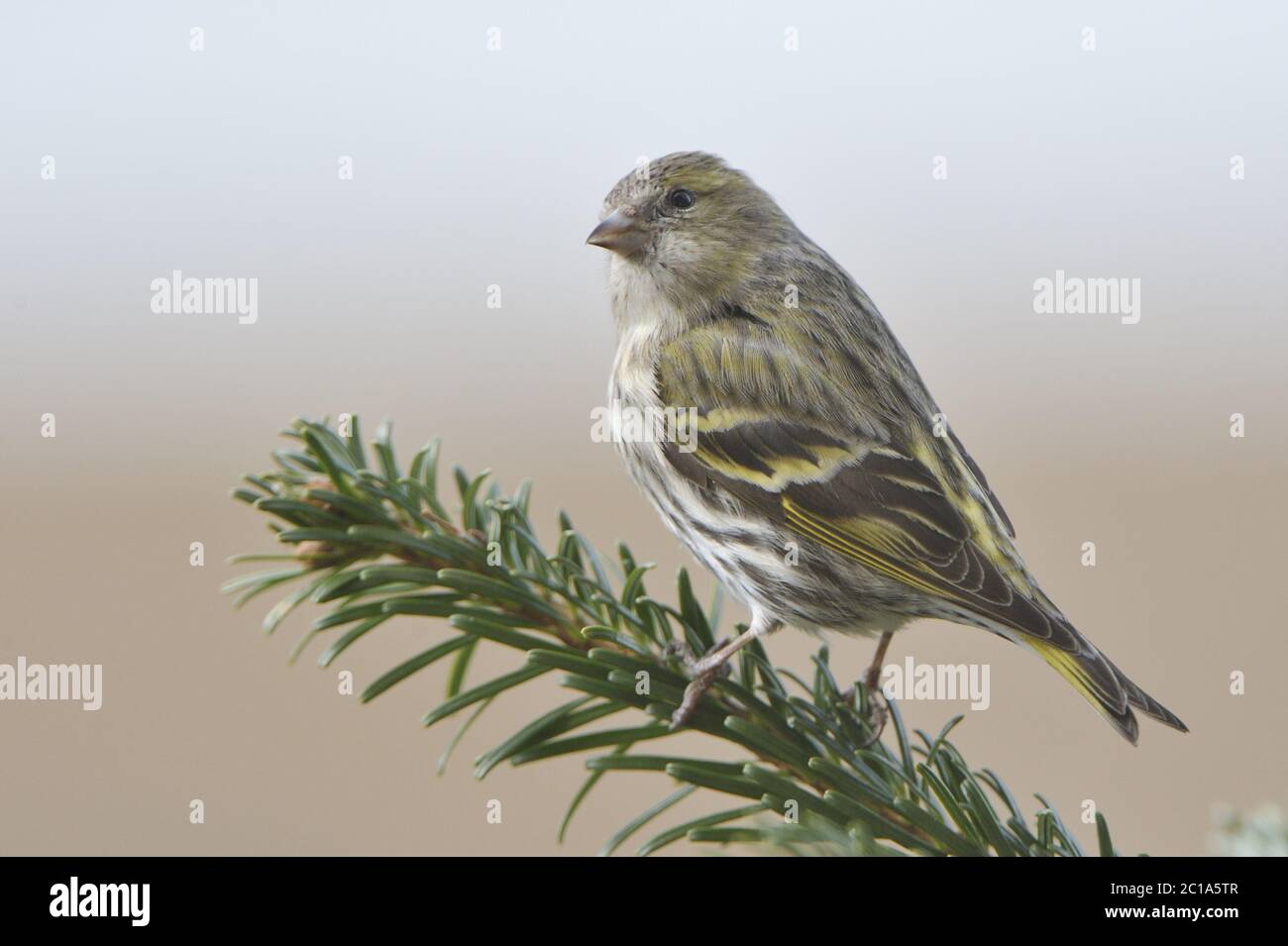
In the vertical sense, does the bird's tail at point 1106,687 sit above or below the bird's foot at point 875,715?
above

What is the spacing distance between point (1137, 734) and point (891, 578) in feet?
1.61

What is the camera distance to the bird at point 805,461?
1.98m

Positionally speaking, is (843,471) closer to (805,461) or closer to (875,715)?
(805,461)

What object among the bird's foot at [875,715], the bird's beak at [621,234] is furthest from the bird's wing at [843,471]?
the bird's beak at [621,234]

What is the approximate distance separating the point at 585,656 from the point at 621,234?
123 cm

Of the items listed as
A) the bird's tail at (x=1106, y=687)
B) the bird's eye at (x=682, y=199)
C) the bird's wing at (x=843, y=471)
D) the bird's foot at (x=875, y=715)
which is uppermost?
the bird's eye at (x=682, y=199)

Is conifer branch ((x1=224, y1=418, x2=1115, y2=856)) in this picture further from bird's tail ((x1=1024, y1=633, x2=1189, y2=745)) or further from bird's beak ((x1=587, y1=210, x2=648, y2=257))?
bird's beak ((x1=587, y1=210, x2=648, y2=257))

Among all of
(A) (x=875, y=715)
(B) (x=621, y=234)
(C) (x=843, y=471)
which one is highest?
(B) (x=621, y=234)

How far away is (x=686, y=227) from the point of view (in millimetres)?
2527

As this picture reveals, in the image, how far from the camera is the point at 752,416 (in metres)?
2.14

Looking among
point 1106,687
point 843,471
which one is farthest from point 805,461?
point 1106,687

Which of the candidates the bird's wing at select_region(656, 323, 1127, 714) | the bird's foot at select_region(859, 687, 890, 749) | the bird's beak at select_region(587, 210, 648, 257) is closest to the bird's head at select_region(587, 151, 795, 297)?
the bird's beak at select_region(587, 210, 648, 257)

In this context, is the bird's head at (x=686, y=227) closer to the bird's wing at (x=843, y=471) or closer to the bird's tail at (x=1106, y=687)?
the bird's wing at (x=843, y=471)

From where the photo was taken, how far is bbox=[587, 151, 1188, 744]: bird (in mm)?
1978
